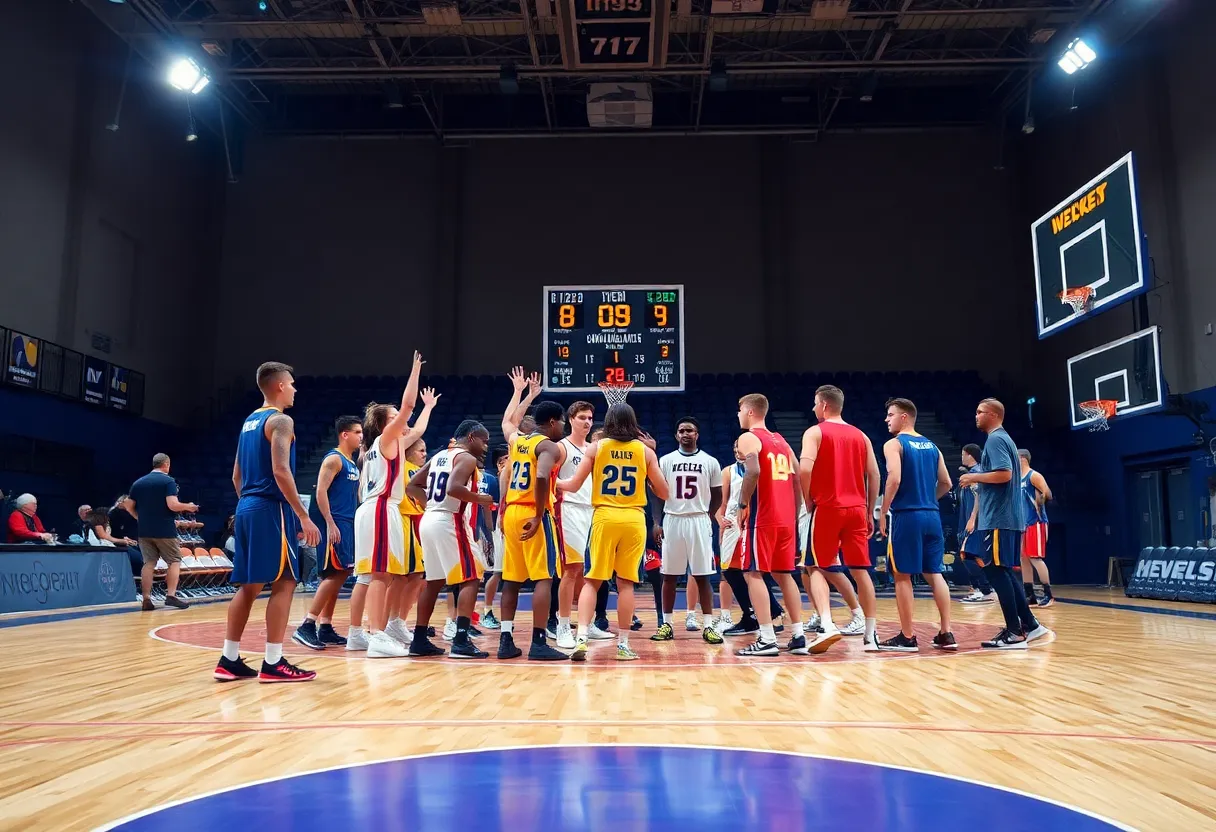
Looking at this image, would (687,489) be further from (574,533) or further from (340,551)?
(340,551)

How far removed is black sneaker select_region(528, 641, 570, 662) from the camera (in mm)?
5770

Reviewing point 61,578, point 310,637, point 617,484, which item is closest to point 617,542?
point 617,484

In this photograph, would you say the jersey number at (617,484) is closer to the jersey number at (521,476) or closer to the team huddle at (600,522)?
the team huddle at (600,522)

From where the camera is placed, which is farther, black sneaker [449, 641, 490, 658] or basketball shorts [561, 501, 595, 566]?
basketball shorts [561, 501, 595, 566]

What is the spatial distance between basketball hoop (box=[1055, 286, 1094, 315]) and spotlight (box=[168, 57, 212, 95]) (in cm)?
1506

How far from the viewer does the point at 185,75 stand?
15.8 metres

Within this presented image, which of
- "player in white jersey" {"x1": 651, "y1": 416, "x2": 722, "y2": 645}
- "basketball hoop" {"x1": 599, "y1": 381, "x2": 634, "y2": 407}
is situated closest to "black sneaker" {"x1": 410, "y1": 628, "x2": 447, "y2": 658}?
"player in white jersey" {"x1": 651, "y1": 416, "x2": 722, "y2": 645}

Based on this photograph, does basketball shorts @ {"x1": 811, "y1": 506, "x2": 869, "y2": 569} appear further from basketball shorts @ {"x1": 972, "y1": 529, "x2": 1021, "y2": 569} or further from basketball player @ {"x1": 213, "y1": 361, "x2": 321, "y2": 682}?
basketball player @ {"x1": 213, "y1": 361, "x2": 321, "y2": 682}

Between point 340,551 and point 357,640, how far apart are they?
70cm

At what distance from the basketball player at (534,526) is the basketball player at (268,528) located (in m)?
1.41

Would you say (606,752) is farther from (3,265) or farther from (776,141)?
(776,141)

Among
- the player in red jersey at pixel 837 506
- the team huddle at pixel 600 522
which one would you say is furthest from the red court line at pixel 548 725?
the player in red jersey at pixel 837 506

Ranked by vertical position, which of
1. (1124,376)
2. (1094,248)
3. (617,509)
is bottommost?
(617,509)

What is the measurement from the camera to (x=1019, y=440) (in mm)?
18344
